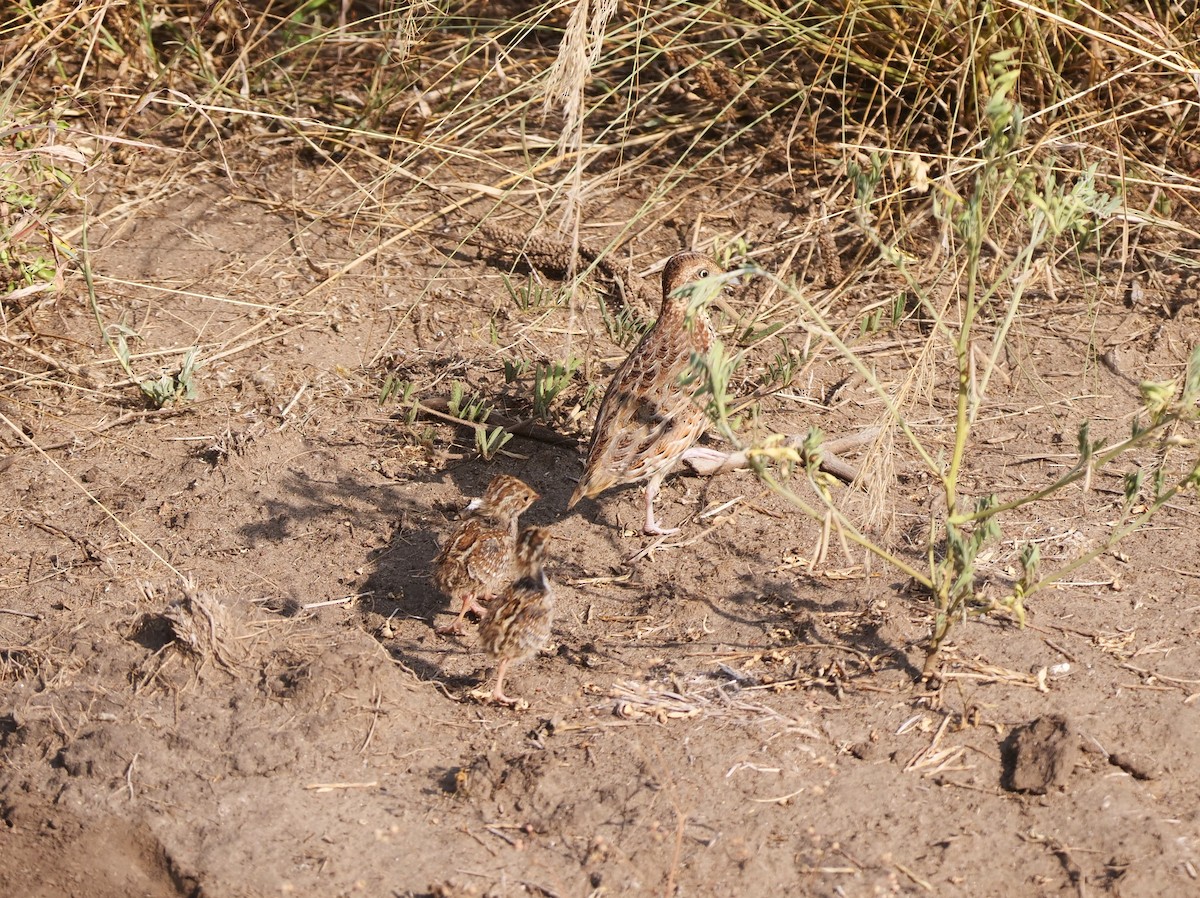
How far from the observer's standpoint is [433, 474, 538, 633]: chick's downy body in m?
5.26

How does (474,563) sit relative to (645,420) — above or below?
below

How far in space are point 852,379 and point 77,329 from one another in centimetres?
399

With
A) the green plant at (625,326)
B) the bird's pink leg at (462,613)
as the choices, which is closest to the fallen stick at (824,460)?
the green plant at (625,326)

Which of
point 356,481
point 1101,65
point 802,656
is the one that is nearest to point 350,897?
point 802,656

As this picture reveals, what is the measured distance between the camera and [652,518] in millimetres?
5891

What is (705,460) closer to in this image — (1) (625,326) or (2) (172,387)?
(1) (625,326)

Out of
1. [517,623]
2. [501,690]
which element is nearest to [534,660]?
[501,690]

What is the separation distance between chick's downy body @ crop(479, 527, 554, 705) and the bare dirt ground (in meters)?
0.20

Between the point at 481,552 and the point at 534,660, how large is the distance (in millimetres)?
466

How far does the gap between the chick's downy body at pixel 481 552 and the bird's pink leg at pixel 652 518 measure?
1.86 feet

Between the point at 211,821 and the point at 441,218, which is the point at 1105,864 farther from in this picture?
the point at 441,218

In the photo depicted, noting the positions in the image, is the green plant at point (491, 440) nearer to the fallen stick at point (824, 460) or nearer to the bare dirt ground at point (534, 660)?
the bare dirt ground at point (534, 660)

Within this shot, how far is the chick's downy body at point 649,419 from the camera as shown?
5.72 metres

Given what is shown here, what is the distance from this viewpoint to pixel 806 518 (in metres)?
5.90
